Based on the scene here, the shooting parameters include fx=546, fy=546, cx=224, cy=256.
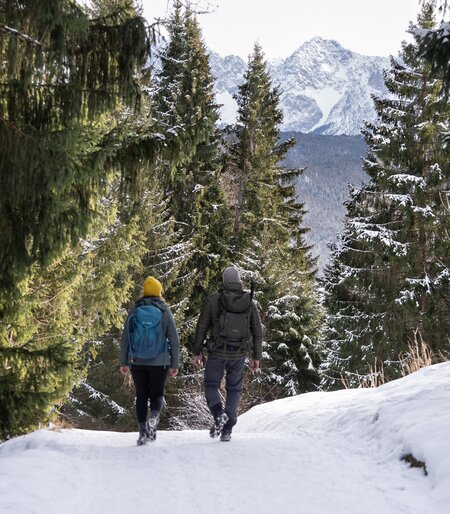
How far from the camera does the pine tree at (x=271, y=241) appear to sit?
65.7 feet

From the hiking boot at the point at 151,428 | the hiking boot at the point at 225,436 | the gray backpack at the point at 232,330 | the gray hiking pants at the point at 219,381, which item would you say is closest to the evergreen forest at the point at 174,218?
the hiking boot at the point at 151,428

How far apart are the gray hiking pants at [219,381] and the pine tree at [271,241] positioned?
12.4 meters

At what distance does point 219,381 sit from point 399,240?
12.7m

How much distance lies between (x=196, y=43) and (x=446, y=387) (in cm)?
2129

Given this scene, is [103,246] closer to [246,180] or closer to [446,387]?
[446,387]

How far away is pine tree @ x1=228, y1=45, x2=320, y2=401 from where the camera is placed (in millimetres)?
20031

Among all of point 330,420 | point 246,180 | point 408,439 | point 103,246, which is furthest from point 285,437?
point 246,180

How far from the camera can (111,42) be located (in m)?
5.92

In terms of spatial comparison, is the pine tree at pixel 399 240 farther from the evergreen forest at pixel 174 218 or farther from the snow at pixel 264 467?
the snow at pixel 264 467

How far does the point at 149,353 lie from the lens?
21.4 feet

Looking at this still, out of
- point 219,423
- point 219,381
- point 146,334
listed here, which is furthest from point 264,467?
point 146,334

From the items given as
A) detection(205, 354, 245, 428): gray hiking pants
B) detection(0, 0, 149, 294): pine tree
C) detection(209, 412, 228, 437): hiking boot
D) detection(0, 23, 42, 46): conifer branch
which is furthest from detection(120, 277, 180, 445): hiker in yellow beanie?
detection(0, 23, 42, 46): conifer branch

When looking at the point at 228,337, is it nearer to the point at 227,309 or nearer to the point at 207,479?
the point at 227,309

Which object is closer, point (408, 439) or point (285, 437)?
point (408, 439)
